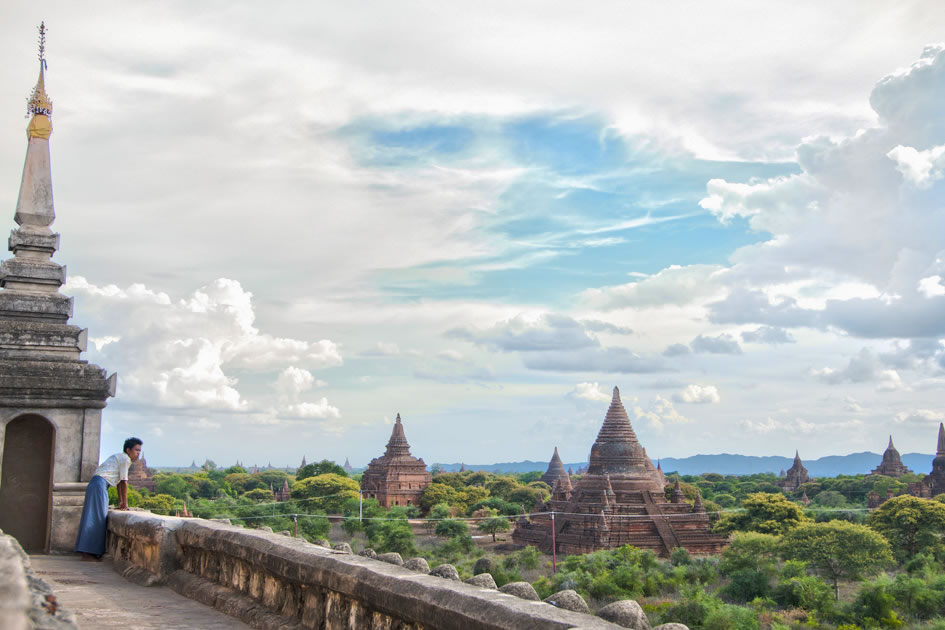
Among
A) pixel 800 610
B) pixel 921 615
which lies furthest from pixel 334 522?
pixel 921 615

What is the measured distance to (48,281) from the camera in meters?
10.0

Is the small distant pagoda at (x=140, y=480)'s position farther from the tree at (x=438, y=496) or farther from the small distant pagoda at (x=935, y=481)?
the small distant pagoda at (x=935, y=481)

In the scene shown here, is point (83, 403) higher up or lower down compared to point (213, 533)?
higher up

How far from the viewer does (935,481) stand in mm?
69062

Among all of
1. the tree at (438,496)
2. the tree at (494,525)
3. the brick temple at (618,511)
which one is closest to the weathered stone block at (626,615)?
the brick temple at (618,511)

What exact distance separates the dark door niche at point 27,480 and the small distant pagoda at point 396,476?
62.3 m

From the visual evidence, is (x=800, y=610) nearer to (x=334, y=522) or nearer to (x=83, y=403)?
(x=83, y=403)

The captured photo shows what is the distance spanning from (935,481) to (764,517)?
101ft

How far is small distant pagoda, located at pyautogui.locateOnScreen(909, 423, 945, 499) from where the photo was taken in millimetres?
67938

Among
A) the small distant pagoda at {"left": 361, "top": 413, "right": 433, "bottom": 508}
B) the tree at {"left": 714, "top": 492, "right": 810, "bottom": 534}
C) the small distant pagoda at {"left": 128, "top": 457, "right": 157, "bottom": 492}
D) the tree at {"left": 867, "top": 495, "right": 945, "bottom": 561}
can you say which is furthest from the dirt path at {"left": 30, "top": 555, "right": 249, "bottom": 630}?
the small distant pagoda at {"left": 128, "top": 457, "right": 157, "bottom": 492}

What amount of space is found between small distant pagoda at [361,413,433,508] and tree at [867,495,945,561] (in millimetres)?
38011

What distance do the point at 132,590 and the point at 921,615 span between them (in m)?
30.1

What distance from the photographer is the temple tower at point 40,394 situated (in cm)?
880

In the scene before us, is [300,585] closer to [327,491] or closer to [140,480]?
[327,491]
